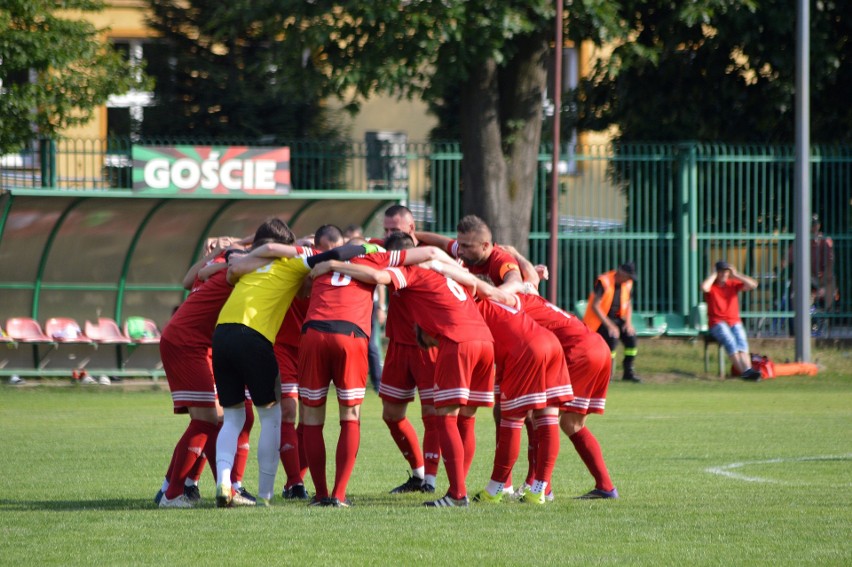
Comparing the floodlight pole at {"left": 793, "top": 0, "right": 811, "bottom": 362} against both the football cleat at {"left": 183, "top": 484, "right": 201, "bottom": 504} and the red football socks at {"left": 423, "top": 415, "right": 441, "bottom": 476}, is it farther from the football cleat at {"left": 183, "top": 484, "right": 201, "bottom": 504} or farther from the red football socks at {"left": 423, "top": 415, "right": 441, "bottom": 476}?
the football cleat at {"left": 183, "top": 484, "right": 201, "bottom": 504}

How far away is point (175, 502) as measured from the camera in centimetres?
832

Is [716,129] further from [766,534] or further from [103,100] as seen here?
[766,534]

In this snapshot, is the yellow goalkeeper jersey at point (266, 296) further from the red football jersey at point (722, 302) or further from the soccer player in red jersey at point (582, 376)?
the red football jersey at point (722, 302)

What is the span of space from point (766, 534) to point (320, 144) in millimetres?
13884

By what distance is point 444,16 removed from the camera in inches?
741

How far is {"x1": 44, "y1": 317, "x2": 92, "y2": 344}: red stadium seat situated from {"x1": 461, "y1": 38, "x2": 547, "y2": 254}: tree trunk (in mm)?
6584

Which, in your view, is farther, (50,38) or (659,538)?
(50,38)

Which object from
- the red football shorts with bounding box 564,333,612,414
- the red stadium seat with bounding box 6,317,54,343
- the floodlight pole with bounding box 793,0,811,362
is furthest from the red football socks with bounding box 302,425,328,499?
the floodlight pole with bounding box 793,0,811,362

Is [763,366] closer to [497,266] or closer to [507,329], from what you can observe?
[497,266]

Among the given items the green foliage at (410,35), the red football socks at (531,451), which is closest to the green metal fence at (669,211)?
the green foliage at (410,35)

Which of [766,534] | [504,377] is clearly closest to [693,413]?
[504,377]

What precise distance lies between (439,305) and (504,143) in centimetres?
1296

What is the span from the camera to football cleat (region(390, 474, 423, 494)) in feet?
30.1

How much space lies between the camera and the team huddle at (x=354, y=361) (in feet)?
26.8
